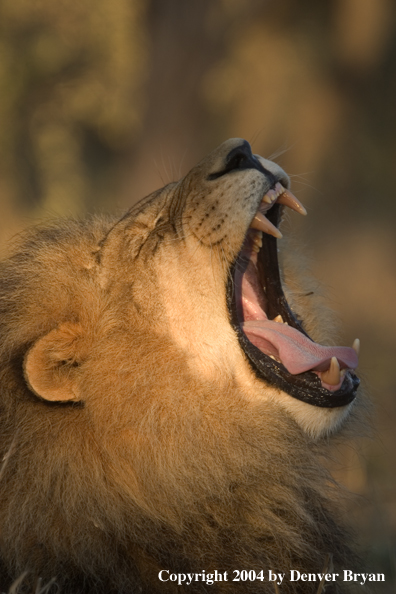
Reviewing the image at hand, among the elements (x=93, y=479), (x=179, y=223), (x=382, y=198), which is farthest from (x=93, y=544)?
(x=382, y=198)

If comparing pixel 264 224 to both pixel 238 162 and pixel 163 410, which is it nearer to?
pixel 238 162

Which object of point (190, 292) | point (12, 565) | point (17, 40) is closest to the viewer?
point (12, 565)

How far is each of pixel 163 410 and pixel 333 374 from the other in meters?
0.57

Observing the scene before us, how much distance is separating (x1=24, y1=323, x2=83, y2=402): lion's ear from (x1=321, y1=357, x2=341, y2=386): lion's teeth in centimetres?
80

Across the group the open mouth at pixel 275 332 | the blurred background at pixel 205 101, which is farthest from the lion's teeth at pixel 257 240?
the blurred background at pixel 205 101

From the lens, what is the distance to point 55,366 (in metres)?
2.56

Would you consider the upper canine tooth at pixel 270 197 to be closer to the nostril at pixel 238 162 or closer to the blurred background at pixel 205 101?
the nostril at pixel 238 162

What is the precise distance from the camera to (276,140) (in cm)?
823

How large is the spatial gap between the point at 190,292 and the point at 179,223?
0.87 ft

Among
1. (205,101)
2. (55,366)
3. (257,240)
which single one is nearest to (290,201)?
(257,240)

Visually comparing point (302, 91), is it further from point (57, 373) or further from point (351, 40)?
point (57, 373)

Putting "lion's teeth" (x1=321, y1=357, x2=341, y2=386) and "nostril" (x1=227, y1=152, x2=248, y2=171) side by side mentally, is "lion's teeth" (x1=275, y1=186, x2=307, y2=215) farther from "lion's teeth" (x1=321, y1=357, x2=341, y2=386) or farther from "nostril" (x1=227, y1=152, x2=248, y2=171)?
"lion's teeth" (x1=321, y1=357, x2=341, y2=386)

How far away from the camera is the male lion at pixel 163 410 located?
251cm

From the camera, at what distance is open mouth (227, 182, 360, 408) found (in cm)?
274
